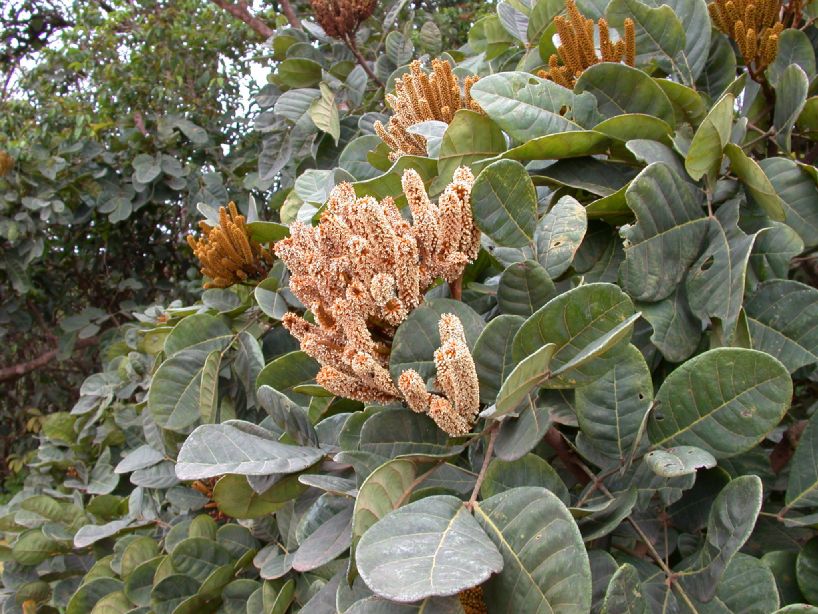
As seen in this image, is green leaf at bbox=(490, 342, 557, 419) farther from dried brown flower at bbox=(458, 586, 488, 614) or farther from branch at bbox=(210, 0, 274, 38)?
branch at bbox=(210, 0, 274, 38)

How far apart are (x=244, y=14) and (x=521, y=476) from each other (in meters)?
3.04

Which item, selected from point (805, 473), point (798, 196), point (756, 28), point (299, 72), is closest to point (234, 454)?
point (805, 473)

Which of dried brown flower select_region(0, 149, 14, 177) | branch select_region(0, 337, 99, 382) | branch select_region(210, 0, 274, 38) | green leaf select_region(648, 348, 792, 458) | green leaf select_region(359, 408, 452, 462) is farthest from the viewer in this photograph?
branch select_region(0, 337, 99, 382)

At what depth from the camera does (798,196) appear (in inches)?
31.8

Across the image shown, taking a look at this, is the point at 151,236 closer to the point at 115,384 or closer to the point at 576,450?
the point at 115,384

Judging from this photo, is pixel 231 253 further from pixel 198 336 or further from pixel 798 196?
pixel 798 196

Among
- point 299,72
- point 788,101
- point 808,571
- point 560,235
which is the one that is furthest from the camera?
point 299,72

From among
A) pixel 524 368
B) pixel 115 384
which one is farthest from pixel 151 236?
pixel 524 368

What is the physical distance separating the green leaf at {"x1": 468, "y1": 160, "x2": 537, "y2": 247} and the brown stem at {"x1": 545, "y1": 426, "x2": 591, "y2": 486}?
8.1 inches

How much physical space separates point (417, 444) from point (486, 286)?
261 millimetres

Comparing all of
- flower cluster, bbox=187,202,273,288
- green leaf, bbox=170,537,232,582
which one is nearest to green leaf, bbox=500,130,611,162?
flower cluster, bbox=187,202,273,288

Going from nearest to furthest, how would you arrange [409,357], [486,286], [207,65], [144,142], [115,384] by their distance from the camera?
[409,357], [486,286], [115,384], [144,142], [207,65]

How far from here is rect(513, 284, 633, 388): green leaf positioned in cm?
63

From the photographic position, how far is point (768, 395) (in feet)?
2.03
